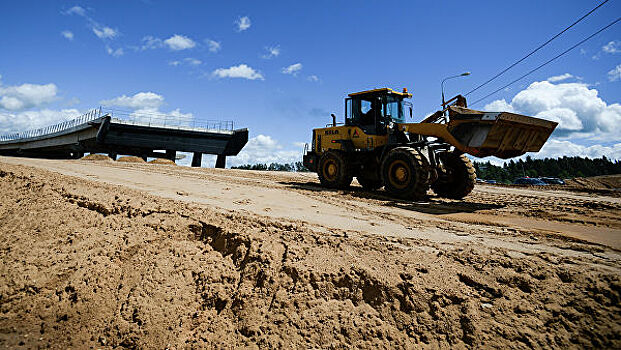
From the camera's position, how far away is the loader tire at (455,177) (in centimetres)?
866

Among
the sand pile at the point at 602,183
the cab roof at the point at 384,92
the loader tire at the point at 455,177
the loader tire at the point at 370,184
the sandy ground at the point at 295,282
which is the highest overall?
the cab roof at the point at 384,92

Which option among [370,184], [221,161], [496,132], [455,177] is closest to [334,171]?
[370,184]

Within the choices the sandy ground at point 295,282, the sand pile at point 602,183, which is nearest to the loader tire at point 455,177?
the sandy ground at point 295,282

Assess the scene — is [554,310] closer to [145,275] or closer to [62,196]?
[145,275]

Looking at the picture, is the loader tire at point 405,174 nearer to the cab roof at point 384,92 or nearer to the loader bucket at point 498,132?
the loader bucket at point 498,132

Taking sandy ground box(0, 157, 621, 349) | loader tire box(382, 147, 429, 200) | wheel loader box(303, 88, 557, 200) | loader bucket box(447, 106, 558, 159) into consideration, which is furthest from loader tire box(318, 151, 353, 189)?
sandy ground box(0, 157, 621, 349)

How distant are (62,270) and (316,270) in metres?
3.07

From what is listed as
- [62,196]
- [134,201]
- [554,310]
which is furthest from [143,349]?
[62,196]

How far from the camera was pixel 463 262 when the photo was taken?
10.4ft

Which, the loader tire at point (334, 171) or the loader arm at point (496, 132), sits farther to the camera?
the loader tire at point (334, 171)

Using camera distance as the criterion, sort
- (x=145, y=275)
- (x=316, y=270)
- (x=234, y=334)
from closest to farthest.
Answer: (x=234, y=334) → (x=316, y=270) → (x=145, y=275)

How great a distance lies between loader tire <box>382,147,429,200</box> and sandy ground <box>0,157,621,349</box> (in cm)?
276

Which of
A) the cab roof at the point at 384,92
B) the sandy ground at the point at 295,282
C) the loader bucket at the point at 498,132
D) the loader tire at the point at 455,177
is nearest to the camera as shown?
the sandy ground at the point at 295,282

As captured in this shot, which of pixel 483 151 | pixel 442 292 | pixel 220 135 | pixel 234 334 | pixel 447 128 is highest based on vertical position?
pixel 220 135
